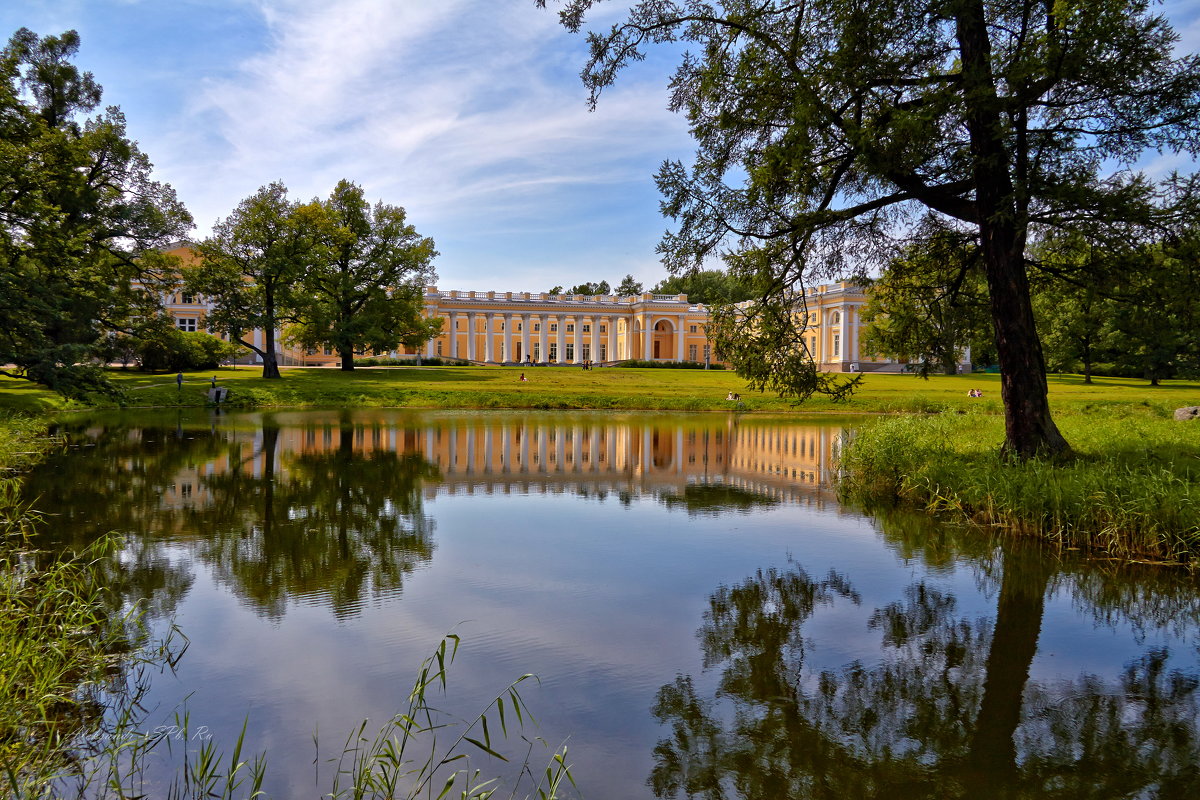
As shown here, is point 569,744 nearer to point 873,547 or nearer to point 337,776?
point 337,776

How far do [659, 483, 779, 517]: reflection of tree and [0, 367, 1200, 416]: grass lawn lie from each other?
16.6 m

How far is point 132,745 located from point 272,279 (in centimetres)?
3565

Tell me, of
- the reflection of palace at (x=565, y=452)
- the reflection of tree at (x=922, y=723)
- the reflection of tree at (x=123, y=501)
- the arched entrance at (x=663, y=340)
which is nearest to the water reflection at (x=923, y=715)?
the reflection of tree at (x=922, y=723)

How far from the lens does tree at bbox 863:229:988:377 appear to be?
39.3 feet

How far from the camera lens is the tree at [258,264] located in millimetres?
34500

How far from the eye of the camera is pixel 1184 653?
5.30 metres

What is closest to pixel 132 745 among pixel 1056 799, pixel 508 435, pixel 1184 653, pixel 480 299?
pixel 1056 799

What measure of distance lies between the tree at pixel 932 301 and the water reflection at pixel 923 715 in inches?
263

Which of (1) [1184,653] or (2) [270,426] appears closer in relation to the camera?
(1) [1184,653]

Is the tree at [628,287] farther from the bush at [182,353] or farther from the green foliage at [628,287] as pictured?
the bush at [182,353]

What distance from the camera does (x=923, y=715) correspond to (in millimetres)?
4227

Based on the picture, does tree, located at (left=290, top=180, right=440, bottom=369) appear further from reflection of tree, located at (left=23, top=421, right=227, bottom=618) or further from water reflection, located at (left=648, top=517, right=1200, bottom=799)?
water reflection, located at (left=648, top=517, right=1200, bottom=799)

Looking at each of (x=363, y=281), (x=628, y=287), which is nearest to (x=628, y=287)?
(x=628, y=287)

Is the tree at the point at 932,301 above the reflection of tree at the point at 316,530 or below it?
above
